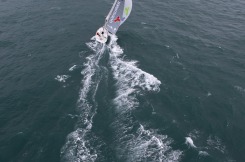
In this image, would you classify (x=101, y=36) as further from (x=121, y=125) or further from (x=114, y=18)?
(x=121, y=125)

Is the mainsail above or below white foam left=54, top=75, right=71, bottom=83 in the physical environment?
above

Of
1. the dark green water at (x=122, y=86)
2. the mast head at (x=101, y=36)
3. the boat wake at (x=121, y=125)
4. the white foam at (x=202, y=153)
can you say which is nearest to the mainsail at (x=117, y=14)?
the mast head at (x=101, y=36)

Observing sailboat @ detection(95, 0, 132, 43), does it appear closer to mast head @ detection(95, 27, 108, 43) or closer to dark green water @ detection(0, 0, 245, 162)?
mast head @ detection(95, 27, 108, 43)

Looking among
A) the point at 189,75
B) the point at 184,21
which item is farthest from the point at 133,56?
the point at 184,21

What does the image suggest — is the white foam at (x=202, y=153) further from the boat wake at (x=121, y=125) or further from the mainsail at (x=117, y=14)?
the mainsail at (x=117, y=14)

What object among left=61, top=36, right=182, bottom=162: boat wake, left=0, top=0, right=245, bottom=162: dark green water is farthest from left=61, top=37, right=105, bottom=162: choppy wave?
left=0, top=0, right=245, bottom=162: dark green water
